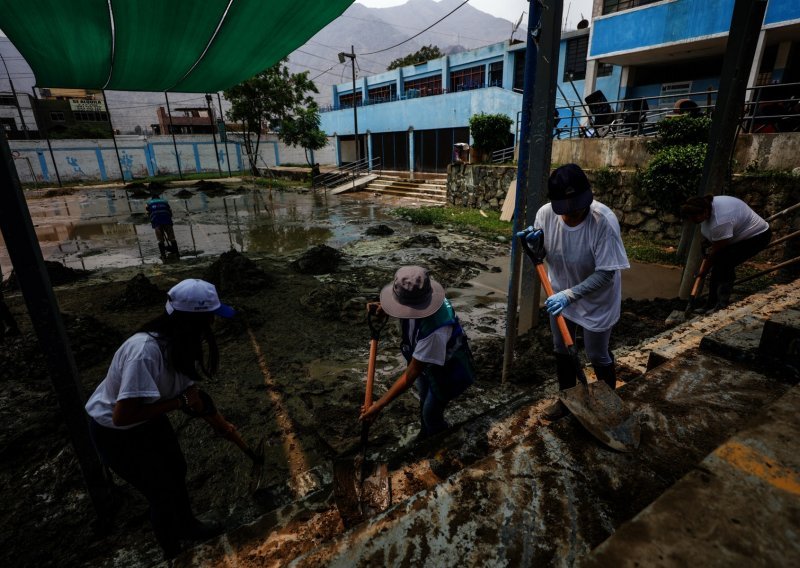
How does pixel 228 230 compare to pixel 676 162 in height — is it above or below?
below

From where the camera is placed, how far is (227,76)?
5766 millimetres

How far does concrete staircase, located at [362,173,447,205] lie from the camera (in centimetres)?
1821

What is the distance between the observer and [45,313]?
2102mm

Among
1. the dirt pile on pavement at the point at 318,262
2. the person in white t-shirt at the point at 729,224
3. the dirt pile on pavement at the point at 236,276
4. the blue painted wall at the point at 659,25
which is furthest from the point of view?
the blue painted wall at the point at 659,25

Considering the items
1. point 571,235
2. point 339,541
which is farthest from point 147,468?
point 571,235

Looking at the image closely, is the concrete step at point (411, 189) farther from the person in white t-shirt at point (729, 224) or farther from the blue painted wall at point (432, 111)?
the person in white t-shirt at point (729, 224)

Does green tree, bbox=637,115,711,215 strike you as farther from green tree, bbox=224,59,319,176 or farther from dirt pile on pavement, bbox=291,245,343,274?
green tree, bbox=224,59,319,176

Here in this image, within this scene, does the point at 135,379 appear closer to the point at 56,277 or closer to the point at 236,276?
the point at 236,276

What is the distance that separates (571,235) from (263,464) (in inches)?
111

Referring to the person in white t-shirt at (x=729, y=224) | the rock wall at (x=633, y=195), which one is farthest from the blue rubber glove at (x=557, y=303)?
the rock wall at (x=633, y=195)

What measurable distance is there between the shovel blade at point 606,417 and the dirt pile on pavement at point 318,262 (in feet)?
20.6

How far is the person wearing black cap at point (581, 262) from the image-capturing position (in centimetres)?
221

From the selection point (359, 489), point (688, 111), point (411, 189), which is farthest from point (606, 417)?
point (411, 189)

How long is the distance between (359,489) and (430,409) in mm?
755
